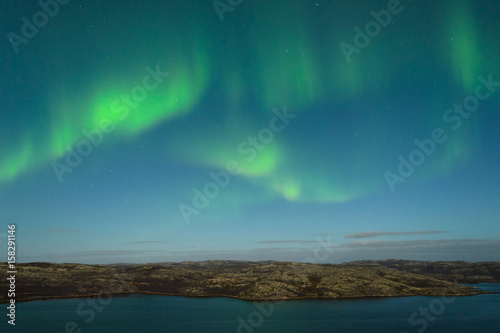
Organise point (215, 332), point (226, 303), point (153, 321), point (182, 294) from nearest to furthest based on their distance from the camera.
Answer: point (215, 332), point (153, 321), point (226, 303), point (182, 294)

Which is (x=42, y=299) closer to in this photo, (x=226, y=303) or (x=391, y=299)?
(x=226, y=303)

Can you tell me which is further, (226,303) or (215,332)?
(226,303)

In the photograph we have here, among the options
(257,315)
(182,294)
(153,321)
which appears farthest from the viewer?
(182,294)

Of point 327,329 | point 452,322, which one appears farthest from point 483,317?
point 327,329

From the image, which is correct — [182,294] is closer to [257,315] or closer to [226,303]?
[226,303]

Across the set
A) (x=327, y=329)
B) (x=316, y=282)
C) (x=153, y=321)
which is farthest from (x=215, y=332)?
(x=316, y=282)

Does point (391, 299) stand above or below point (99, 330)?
below
